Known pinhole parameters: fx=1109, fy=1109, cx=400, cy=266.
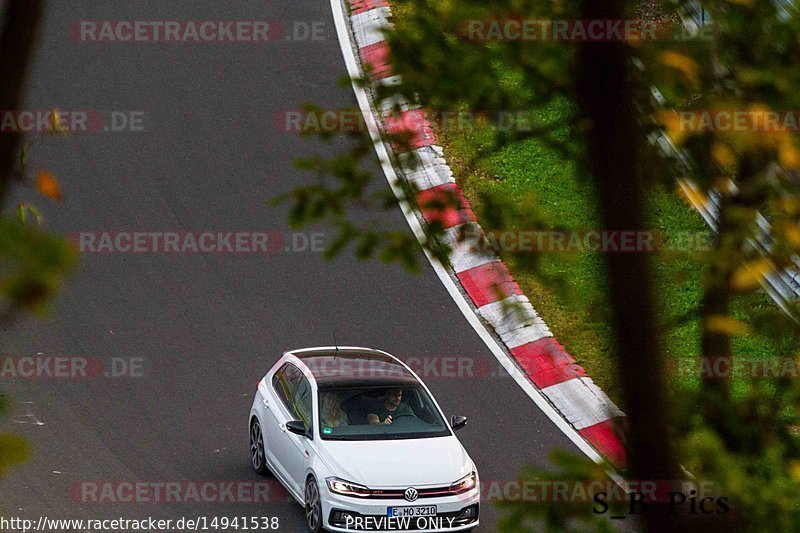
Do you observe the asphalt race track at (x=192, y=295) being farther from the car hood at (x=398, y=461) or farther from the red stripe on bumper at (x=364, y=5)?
the car hood at (x=398, y=461)

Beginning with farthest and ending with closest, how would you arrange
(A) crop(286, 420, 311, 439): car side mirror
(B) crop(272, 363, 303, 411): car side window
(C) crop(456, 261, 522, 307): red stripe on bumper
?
(C) crop(456, 261, 522, 307): red stripe on bumper
(B) crop(272, 363, 303, 411): car side window
(A) crop(286, 420, 311, 439): car side mirror

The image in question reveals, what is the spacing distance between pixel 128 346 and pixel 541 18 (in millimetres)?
10374

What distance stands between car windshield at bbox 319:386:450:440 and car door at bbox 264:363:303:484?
0.51 meters

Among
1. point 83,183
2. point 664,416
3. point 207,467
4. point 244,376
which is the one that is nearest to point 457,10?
point 664,416

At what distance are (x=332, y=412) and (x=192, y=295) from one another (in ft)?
12.2

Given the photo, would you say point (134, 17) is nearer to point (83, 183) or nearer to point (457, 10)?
point (83, 183)

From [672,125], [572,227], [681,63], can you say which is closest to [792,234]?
[672,125]

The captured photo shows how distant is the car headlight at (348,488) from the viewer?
32.8 feet

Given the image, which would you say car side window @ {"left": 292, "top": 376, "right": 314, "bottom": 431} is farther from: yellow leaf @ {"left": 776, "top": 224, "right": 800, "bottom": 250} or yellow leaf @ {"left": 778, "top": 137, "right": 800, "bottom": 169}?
yellow leaf @ {"left": 778, "top": 137, "right": 800, "bottom": 169}

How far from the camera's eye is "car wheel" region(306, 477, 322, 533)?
10117mm

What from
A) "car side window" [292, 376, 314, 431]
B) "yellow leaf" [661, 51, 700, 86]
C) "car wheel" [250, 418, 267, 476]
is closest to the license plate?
"car side window" [292, 376, 314, 431]

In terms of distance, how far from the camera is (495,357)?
1301 cm

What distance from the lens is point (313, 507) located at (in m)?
10.2

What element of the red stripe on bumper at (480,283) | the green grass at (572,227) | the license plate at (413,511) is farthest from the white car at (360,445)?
the red stripe on bumper at (480,283)
